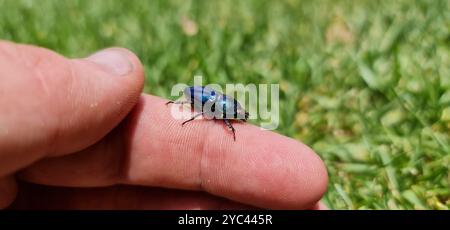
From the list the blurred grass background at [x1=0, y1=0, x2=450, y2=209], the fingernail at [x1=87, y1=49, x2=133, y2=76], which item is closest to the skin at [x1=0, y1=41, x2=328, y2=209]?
the fingernail at [x1=87, y1=49, x2=133, y2=76]

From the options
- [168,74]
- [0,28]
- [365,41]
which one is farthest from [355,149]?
[0,28]

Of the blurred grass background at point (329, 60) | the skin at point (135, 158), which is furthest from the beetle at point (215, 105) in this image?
the blurred grass background at point (329, 60)

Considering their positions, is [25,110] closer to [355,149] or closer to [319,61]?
[355,149]

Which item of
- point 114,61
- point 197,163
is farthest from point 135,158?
point 114,61

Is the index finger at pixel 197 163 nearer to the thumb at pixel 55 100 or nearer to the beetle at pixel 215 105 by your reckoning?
the beetle at pixel 215 105

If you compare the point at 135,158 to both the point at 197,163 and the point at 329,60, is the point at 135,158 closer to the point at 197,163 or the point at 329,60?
the point at 197,163

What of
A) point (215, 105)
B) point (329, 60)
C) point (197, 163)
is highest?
point (329, 60)
